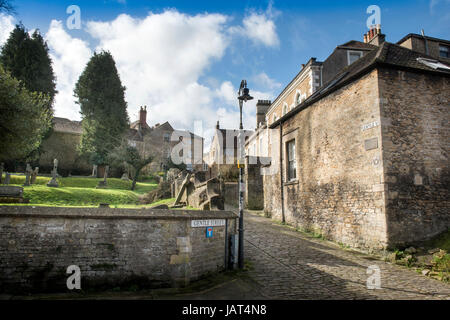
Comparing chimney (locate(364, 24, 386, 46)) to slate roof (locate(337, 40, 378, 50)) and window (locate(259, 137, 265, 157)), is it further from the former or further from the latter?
window (locate(259, 137, 265, 157))

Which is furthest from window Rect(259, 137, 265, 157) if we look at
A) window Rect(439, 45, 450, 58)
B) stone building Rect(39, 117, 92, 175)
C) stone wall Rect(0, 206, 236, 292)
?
stone building Rect(39, 117, 92, 175)

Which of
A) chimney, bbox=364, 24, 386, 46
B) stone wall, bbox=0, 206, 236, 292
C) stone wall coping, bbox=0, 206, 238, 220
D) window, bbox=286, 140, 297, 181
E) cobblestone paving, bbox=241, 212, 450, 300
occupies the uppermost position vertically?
chimney, bbox=364, 24, 386, 46

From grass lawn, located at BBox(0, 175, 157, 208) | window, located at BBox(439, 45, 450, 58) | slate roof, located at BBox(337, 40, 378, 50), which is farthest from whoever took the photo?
window, located at BBox(439, 45, 450, 58)

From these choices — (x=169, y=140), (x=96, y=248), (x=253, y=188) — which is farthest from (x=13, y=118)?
(x=169, y=140)

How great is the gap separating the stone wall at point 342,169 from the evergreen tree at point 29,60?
3283 cm

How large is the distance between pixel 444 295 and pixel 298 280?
9.61 ft

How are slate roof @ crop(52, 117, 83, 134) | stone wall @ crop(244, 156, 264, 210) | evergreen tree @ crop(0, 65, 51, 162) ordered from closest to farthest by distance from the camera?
evergreen tree @ crop(0, 65, 51, 162), stone wall @ crop(244, 156, 264, 210), slate roof @ crop(52, 117, 83, 134)

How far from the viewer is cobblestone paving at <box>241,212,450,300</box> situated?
5238mm

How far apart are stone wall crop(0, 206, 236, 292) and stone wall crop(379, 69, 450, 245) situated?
6.55 meters

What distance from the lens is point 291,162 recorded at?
14.2 metres

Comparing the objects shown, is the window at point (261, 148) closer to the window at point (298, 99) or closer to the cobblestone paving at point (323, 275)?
the window at point (298, 99)

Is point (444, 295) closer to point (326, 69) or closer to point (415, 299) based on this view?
point (415, 299)

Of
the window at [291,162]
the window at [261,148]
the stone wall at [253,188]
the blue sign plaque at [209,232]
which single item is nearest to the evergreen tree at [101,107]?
the window at [261,148]

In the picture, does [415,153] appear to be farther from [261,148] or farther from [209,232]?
[261,148]
